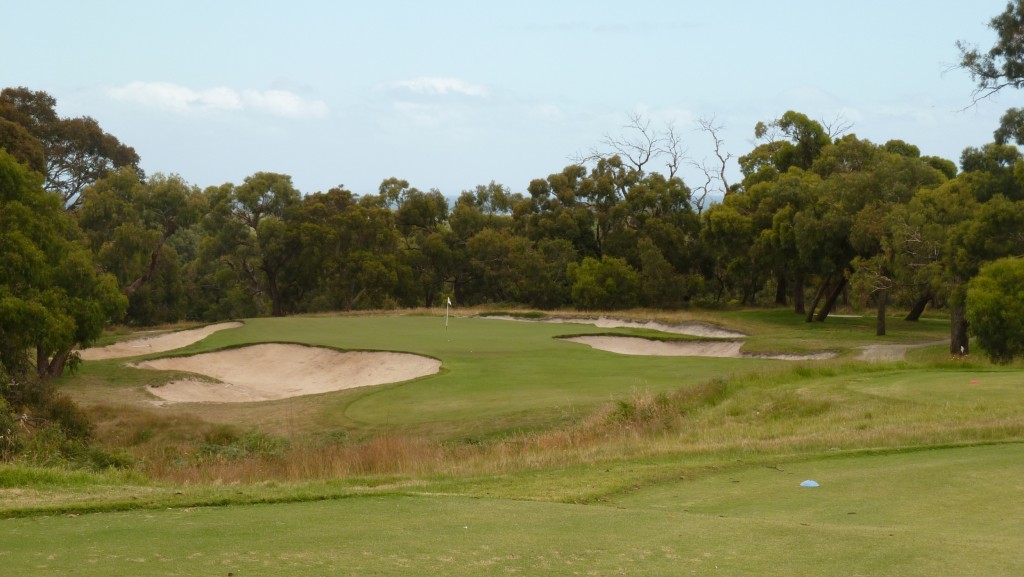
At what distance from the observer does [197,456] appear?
55.9 ft

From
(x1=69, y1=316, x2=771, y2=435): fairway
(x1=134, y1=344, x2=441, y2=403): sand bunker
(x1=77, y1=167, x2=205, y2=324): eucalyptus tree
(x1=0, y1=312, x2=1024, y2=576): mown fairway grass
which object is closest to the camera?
(x1=0, y1=312, x2=1024, y2=576): mown fairway grass

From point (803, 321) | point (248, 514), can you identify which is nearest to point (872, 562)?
point (248, 514)

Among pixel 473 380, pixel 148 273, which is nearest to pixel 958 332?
pixel 473 380

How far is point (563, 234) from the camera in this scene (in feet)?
212

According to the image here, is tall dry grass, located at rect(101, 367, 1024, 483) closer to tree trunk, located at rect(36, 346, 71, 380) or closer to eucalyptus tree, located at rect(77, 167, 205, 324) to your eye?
tree trunk, located at rect(36, 346, 71, 380)

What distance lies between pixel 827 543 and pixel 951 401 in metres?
A: 10.6

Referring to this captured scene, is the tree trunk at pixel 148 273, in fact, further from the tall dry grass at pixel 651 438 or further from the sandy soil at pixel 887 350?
the sandy soil at pixel 887 350

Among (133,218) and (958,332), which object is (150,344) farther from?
(958,332)

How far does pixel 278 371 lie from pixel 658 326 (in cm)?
1847

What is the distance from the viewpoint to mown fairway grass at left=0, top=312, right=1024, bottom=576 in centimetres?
678

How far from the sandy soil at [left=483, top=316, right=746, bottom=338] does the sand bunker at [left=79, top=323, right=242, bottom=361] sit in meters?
14.8

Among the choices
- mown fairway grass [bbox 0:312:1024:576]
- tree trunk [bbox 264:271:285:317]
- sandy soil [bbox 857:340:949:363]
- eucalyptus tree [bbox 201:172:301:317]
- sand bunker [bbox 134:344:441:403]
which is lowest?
sand bunker [bbox 134:344:441:403]


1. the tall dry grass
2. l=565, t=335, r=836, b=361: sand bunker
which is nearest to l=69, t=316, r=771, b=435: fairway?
l=565, t=335, r=836, b=361: sand bunker

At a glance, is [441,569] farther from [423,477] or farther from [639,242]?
[639,242]
